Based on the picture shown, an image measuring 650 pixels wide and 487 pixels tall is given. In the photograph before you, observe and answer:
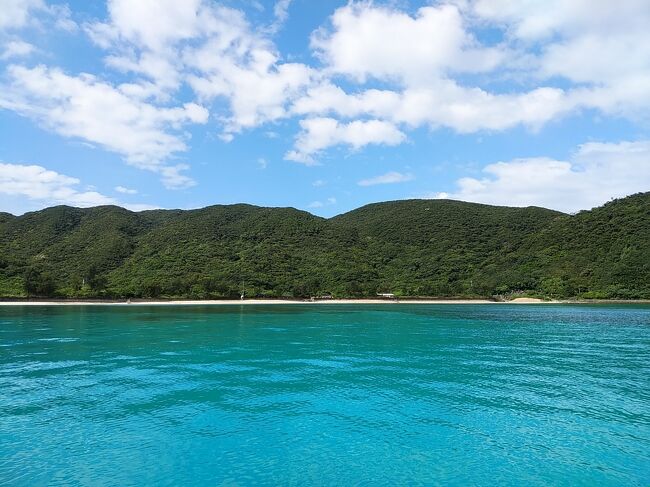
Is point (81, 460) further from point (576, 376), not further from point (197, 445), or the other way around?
point (576, 376)

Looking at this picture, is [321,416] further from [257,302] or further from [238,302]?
[257,302]

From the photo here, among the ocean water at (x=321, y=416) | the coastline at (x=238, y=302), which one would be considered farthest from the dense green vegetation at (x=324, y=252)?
the ocean water at (x=321, y=416)

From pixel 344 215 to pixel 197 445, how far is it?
16996 centimetres

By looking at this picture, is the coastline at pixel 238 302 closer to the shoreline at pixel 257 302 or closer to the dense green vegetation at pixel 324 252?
the shoreline at pixel 257 302

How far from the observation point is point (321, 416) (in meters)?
13.2

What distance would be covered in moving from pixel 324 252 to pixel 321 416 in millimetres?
110641

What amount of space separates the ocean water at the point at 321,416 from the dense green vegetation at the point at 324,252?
70.5 meters

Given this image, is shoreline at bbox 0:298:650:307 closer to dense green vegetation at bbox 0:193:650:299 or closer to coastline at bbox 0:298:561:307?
coastline at bbox 0:298:561:307

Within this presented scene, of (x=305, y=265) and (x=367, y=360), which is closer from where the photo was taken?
(x=367, y=360)

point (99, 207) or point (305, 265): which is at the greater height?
point (99, 207)

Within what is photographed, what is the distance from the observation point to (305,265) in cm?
11519

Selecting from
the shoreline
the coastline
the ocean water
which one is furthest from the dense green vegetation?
the ocean water

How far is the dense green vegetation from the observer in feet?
302

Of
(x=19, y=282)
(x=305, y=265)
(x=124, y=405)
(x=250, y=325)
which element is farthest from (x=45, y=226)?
(x=124, y=405)
